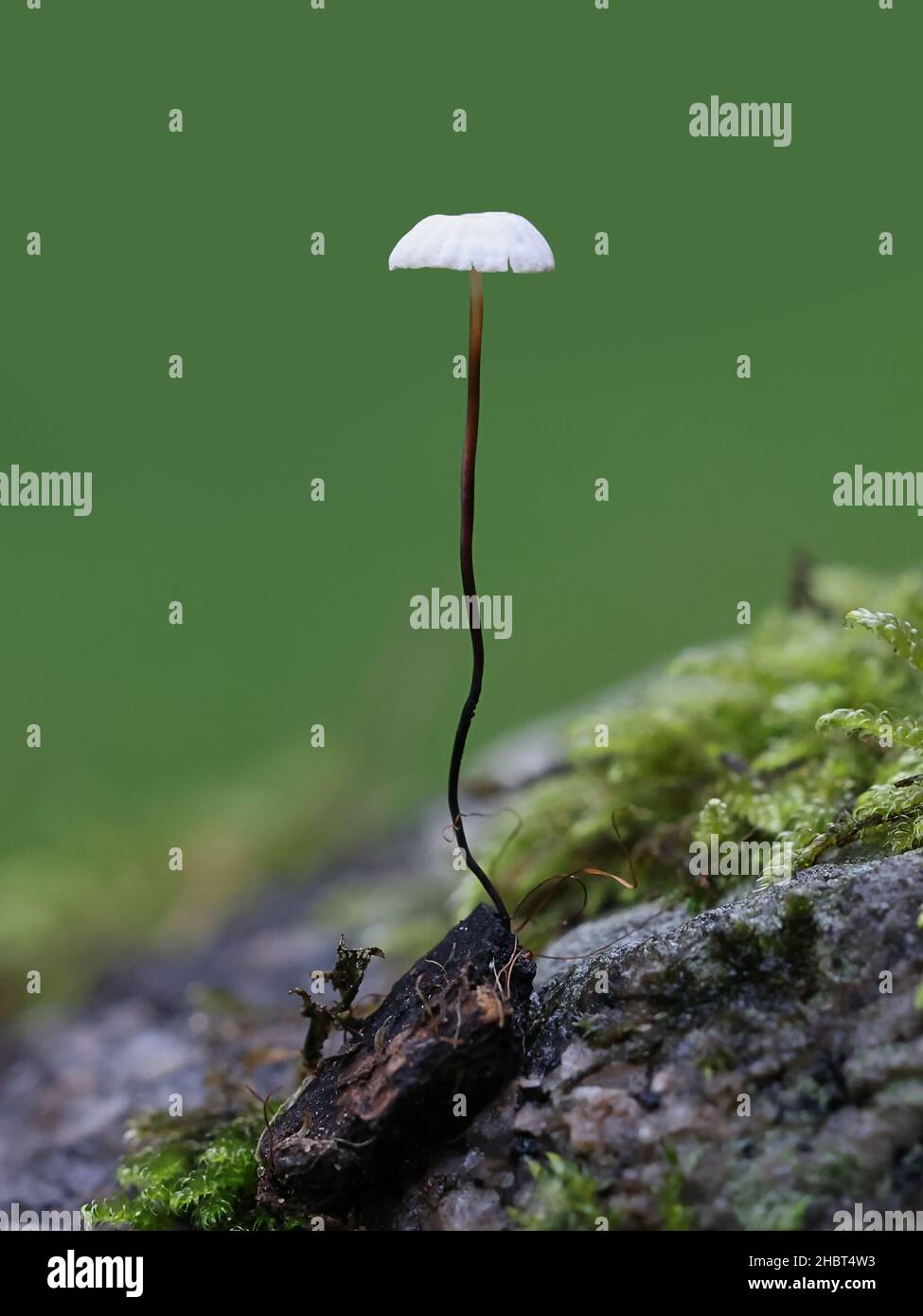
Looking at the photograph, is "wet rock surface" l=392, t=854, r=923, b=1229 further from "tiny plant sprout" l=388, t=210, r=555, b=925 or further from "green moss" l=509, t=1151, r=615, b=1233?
"tiny plant sprout" l=388, t=210, r=555, b=925

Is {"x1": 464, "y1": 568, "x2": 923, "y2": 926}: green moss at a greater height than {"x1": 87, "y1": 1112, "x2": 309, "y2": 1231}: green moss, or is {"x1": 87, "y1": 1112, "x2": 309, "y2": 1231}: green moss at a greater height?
{"x1": 464, "y1": 568, "x2": 923, "y2": 926}: green moss

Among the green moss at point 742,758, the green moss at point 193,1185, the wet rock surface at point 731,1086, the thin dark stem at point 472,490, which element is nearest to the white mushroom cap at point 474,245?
the thin dark stem at point 472,490

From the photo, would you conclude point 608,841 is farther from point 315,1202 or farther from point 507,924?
point 315,1202

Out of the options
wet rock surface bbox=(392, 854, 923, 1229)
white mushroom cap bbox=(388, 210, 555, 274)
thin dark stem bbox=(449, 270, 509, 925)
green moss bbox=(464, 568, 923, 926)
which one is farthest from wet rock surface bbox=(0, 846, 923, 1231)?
white mushroom cap bbox=(388, 210, 555, 274)

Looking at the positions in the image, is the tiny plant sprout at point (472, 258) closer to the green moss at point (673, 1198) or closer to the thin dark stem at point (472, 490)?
the thin dark stem at point (472, 490)

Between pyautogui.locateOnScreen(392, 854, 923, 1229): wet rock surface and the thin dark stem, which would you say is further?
the thin dark stem

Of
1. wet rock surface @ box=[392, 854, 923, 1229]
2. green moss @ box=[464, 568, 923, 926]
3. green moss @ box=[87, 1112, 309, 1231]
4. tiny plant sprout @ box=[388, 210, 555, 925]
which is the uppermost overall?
tiny plant sprout @ box=[388, 210, 555, 925]

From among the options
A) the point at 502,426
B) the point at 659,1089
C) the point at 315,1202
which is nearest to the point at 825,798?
the point at 659,1089
